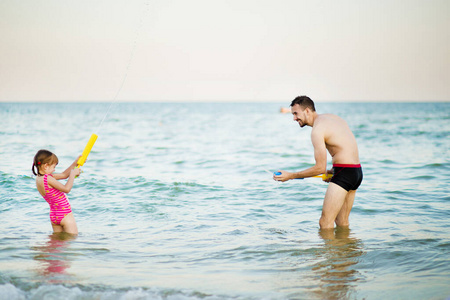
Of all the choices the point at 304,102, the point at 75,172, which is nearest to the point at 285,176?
the point at 304,102

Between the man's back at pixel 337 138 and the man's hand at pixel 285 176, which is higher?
the man's back at pixel 337 138

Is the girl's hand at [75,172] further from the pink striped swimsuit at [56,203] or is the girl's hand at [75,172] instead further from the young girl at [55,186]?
the pink striped swimsuit at [56,203]

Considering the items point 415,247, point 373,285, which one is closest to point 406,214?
point 415,247

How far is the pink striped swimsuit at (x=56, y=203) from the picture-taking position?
5.77 m

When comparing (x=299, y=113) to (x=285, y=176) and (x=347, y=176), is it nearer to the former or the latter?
(x=285, y=176)

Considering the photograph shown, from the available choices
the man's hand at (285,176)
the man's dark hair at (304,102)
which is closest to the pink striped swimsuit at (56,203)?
the man's hand at (285,176)

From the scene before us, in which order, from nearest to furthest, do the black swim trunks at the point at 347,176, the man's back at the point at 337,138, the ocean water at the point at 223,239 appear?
1. the ocean water at the point at 223,239
2. the man's back at the point at 337,138
3. the black swim trunks at the point at 347,176

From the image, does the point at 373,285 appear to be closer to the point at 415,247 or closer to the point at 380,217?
the point at 415,247

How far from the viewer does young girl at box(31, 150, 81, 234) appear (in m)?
5.55

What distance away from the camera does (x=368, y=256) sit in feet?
18.1

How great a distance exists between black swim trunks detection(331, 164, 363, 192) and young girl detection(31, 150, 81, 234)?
3249mm

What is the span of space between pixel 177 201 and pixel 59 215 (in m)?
3.44

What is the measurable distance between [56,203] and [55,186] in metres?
0.35

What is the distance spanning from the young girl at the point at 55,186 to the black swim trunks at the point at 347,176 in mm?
3249
